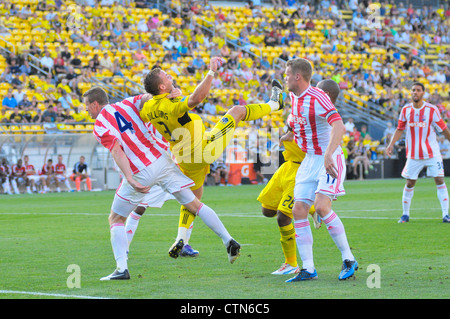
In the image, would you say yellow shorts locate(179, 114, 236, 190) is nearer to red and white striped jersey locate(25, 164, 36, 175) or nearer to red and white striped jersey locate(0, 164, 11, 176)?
red and white striped jersey locate(0, 164, 11, 176)

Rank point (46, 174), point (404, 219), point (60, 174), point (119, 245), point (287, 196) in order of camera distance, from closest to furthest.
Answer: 1. point (119, 245)
2. point (287, 196)
3. point (404, 219)
4. point (46, 174)
5. point (60, 174)

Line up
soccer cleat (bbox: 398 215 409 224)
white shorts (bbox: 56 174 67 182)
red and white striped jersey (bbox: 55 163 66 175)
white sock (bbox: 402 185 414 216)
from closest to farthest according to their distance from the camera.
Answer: soccer cleat (bbox: 398 215 409 224) → white sock (bbox: 402 185 414 216) → red and white striped jersey (bbox: 55 163 66 175) → white shorts (bbox: 56 174 67 182)

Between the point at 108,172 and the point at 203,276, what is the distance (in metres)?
19.9

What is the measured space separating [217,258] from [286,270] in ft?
4.75

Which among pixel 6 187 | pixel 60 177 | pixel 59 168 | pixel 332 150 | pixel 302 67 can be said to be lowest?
pixel 6 187

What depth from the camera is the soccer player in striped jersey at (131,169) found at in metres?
7.72

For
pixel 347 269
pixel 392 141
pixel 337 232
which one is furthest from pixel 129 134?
pixel 392 141

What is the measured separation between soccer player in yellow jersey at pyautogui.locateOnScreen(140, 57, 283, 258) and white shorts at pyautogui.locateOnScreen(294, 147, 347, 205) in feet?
3.45

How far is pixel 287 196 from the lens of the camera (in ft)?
27.4

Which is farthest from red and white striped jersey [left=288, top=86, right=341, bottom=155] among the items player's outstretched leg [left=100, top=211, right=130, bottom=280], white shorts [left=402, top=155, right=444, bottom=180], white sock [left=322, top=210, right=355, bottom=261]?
white shorts [left=402, top=155, right=444, bottom=180]

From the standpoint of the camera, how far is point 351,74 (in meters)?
37.1

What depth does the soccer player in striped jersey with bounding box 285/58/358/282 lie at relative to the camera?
7465 mm

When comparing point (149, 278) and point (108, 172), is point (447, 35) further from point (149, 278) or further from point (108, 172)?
point (149, 278)

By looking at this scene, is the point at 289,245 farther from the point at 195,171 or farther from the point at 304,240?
the point at 195,171
